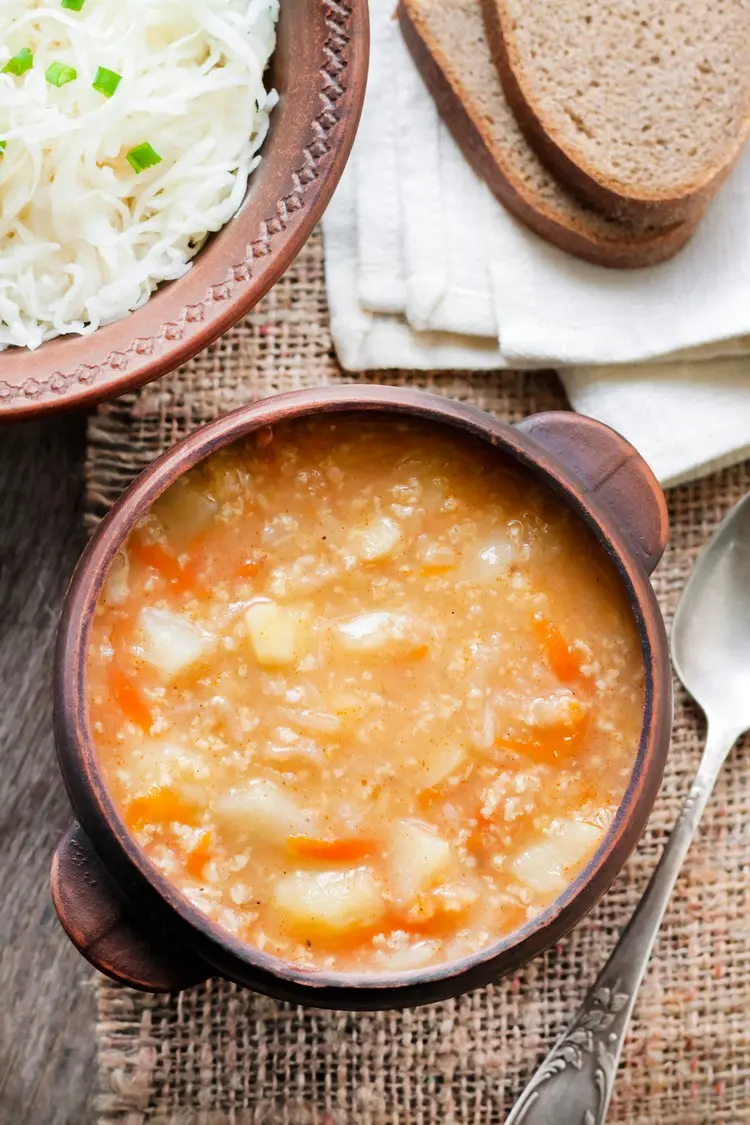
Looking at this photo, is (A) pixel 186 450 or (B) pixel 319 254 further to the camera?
(B) pixel 319 254

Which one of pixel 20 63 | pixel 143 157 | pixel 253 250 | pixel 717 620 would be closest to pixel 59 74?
pixel 20 63

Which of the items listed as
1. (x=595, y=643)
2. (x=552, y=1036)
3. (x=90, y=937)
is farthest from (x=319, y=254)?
(x=552, y=1036)

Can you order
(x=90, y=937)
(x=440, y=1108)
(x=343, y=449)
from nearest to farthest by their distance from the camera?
(x=90, y=937)
(x=343, y=449)
(x=440, y=1108)

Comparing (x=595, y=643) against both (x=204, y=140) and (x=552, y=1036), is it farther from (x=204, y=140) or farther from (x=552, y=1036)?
(x=204, y=140)

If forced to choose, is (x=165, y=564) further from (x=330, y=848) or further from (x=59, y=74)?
(x=59, y=74)

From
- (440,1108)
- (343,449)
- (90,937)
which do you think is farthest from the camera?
(440,1108)

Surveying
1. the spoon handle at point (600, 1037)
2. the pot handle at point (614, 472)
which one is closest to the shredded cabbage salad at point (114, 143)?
the pot handle at point (614, 472)

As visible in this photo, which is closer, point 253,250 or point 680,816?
point 253,250

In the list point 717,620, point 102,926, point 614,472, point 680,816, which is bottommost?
point 102,926
